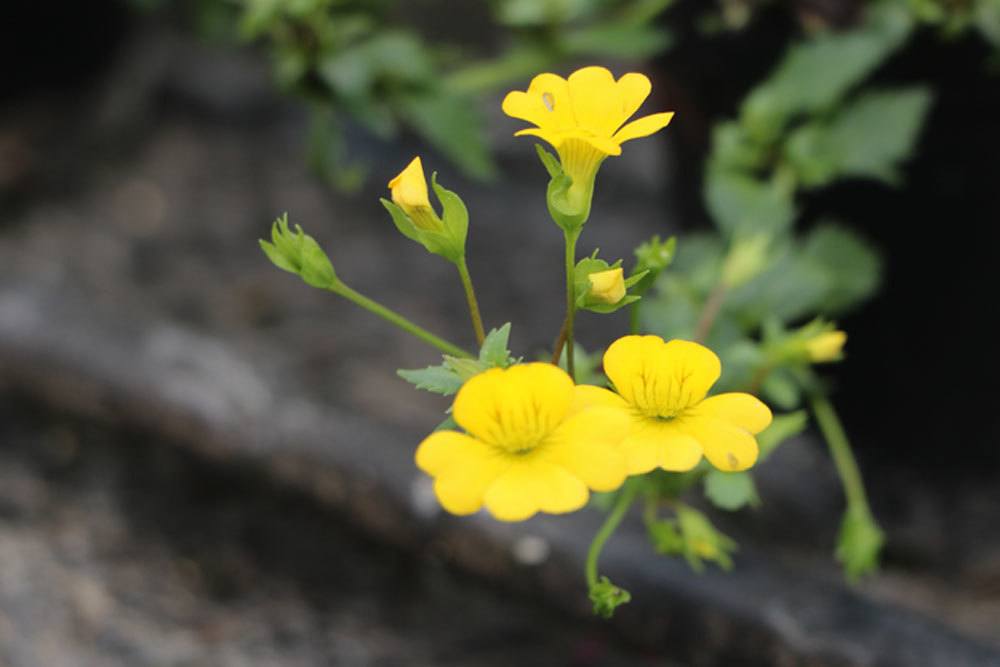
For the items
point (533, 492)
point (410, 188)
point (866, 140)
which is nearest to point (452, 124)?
point (866, 140)

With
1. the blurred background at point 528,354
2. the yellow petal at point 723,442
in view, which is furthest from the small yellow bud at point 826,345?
the yellow petal at point 723,442

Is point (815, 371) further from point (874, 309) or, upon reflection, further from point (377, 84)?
point (377, 84)

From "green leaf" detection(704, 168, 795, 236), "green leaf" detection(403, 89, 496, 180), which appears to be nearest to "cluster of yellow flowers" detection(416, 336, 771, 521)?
"green leaf" detection(704, 168, 795, 236)

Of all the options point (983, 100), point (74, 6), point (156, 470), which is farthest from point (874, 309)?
point (74, 6)

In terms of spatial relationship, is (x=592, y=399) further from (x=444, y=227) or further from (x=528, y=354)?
(x=528, y=354)

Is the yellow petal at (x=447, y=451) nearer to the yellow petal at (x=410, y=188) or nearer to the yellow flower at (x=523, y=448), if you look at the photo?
the yellow flower at (x=523, y=448)

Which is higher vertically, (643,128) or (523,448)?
(643,128)
